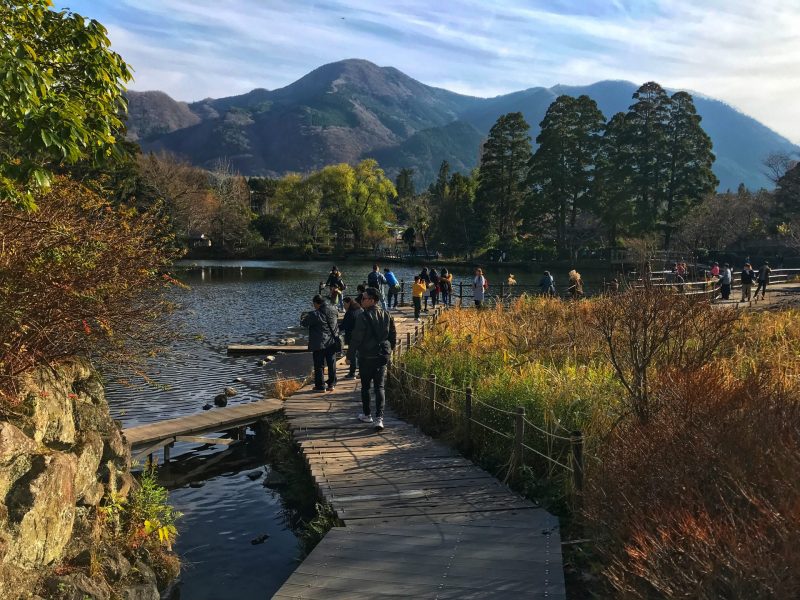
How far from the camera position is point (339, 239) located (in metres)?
76.4

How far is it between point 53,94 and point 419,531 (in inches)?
177

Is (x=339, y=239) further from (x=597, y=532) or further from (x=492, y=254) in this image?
(x=597, y=532)

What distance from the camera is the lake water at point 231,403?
676cm

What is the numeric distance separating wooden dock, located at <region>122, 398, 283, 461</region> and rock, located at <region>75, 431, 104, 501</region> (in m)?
3.14

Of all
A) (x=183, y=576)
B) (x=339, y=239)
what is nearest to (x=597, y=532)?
(x=183, y=576)

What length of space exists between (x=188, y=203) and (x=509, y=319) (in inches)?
2082

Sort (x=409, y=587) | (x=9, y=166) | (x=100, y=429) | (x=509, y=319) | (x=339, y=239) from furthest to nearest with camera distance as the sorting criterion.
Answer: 1. (x=339, y=239)
2. (x=509, y=319)
3. (x=100, y=429)
4. (x=409, y=587)
5. (x=9, y=166)

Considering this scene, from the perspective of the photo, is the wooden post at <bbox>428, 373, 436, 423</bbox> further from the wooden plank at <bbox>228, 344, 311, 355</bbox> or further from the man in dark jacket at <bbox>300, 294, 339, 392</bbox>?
the wooden plank at <bbox>228, 344, 311, 355</bbox>

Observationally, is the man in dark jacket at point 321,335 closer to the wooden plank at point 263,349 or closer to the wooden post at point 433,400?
the wooden post at point 433,400

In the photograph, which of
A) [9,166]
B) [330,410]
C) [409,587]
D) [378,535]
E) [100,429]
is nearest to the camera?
[9,166]

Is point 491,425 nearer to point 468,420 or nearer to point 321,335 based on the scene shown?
point 468,420

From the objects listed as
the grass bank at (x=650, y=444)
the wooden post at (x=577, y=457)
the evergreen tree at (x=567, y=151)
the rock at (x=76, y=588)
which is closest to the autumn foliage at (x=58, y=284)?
the rock at (x=76, y=588)

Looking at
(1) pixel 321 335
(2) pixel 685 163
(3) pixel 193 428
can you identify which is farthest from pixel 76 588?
(2) pixel 685 163

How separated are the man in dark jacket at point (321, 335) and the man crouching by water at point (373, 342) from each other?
2.25 metres
